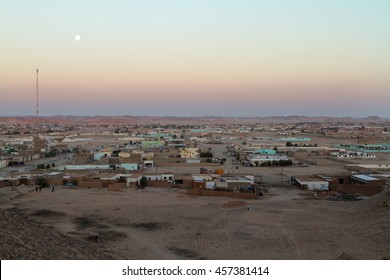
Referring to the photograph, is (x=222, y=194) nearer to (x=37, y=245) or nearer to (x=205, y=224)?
(x=205, y=224)

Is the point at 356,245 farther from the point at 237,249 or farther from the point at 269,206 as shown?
the point at 269,206

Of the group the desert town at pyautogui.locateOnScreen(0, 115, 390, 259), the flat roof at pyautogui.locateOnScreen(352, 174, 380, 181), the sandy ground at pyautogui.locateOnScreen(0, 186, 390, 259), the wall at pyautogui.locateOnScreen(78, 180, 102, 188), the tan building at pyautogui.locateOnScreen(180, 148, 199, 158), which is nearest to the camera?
the desert town at pyautogui.locateOnScreen(0, 115, 390, 259)

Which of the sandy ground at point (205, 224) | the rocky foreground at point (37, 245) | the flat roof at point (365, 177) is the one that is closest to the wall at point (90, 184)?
the sandy ground at point (205, 224)

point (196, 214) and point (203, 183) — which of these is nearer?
point (196, 214)

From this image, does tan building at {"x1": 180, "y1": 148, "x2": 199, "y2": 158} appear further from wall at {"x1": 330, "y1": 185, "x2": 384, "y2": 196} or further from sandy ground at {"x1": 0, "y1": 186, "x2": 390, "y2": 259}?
wall at {"x1": 330, "y1": 185, "x2": 384, "y2": 196}

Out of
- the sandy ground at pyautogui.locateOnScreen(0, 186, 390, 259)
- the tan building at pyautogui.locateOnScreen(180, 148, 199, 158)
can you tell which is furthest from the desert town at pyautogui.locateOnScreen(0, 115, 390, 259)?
the tan building at pyautogui.locateOnScreen(180, 148, 199, 158)

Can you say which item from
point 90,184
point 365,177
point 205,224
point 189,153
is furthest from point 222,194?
point 189,153

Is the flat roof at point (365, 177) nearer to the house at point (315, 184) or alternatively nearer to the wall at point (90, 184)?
the house at point (315, 184)

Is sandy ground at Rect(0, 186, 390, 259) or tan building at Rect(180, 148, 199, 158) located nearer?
sandy ground at Rect(0, 186, 390, 259)
